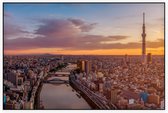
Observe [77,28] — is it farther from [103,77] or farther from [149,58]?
[149,58]

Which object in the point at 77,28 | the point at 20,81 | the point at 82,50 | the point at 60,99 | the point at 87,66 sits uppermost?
the point at 77,28

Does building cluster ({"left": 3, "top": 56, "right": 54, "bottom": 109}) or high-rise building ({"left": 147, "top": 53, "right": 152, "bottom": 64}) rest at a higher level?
high-rise building ({"left": 147, "top": 53, "right": 152, "bottom": 64})

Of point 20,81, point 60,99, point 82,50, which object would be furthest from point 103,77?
point 20,81

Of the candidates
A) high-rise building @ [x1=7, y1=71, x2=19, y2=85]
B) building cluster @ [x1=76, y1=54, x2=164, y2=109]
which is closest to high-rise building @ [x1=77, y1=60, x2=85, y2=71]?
building cluster @ [x1=76, y1=54, x2=164, y2=109]

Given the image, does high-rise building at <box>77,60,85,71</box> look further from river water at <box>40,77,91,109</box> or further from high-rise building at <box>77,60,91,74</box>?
river water at <box>40,77,91,109</box>

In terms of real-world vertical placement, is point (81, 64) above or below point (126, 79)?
above

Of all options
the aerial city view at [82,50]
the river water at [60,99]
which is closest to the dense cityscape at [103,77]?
→ the aerial city view at [82,50]

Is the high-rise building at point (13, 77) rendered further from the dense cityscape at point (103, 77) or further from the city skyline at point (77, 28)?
the city skyline at point (77, 28)

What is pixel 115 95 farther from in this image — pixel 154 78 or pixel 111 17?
pixel 111 17

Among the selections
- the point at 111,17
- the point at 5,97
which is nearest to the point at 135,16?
the point at 111,17
